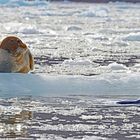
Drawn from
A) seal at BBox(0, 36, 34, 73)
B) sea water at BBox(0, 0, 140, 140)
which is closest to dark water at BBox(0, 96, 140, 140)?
sea water at BBox(0, 0, 140, 140)

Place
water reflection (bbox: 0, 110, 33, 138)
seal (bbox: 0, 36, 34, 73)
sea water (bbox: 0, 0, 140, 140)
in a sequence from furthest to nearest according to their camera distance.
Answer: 1. seal (bbox: 0, 36, 34, 73)
2. sea water (bbox: 0, 0, 140, 140)
3. water reflection (bbox: 0, 110, 33, 138)

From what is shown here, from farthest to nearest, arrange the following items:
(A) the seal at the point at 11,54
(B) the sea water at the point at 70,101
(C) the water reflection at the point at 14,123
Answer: (A) the seal at the point at 11,54 → (B) the sea water at the point at 70,101 → (C) the water reflection at the point at 14,123

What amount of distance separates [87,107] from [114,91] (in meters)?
1.04

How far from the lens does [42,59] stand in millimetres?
12461

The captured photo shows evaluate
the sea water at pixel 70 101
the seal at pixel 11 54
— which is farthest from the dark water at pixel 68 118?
the seal at pixel 11 54

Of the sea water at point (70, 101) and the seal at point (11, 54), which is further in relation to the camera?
the seal at point (11, 54)

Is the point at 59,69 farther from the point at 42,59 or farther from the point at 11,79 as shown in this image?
the point at 11,79

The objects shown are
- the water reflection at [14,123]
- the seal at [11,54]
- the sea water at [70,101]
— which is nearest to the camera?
the water reflection at [14,123]

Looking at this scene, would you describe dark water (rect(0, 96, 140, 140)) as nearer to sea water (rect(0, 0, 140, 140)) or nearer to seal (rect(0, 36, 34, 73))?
sea water (rect(0, 0, 140, 140))

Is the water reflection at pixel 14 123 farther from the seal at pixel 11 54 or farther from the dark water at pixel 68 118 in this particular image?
the seal at pixel 11 54

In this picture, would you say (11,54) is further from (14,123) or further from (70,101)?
(14,123)

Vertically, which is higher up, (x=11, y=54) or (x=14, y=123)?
(x=11, y=54)

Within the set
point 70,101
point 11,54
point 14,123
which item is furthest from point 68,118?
point 11,54

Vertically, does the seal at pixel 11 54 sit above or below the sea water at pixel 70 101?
above
